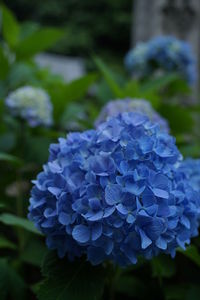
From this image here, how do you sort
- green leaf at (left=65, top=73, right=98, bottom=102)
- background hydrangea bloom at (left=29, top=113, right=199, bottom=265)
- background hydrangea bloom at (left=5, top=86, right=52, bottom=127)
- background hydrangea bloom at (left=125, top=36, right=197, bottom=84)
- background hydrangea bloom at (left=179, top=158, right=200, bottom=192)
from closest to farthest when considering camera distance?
background hydrangea bloom at (left=29, top=113, right=199, bottom=265)
background hydrangea bloom at (left=179, top=158, right=200, bottom=192)
background hydrangea bloom at (left=5, top=86, right=52, bottom=127)
green leaf at (left=65, top=73, right=98, bottom=102)
background hydrangea bloom at (left=125, top=36, right=197, bottom=84)

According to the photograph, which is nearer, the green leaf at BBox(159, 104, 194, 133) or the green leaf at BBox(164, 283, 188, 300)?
the green leaf at BBox(164, 283, 188, 300)

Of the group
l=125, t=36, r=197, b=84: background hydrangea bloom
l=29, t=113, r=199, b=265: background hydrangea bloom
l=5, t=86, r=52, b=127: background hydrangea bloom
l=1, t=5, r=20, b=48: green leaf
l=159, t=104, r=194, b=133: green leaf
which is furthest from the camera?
l=125, t=36, r=197, b=84: background hydrangea bloom

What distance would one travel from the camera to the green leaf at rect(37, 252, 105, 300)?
901mm

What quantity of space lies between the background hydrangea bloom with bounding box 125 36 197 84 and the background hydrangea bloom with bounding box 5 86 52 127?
84 centimetres

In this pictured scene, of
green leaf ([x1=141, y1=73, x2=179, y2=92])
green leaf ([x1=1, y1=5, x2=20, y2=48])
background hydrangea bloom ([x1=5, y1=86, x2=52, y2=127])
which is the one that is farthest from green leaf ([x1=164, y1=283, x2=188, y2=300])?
green leaf ([x1=1, y1=5, x2=20, y2=48])

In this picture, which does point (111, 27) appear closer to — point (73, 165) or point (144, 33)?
point (144, 33)

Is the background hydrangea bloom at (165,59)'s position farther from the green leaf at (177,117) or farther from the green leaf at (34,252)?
the green leaf at (34,252)

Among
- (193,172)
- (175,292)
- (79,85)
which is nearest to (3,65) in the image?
(79,85)

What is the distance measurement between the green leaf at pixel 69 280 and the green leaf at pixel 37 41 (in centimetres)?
108

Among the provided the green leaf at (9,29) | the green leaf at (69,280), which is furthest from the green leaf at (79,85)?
the green leaf at (69,280)

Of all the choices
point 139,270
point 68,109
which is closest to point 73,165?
point 139,270

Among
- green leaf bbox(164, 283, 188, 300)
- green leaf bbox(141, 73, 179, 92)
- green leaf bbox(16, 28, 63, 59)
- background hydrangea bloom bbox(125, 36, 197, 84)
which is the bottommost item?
green leaf bbox(164, 283, 188, 300)

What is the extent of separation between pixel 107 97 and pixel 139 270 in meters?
0.80

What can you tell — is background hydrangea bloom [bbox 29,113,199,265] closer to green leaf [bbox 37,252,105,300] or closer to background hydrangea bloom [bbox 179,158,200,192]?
green leaf [bbox 37,252,105,300]
